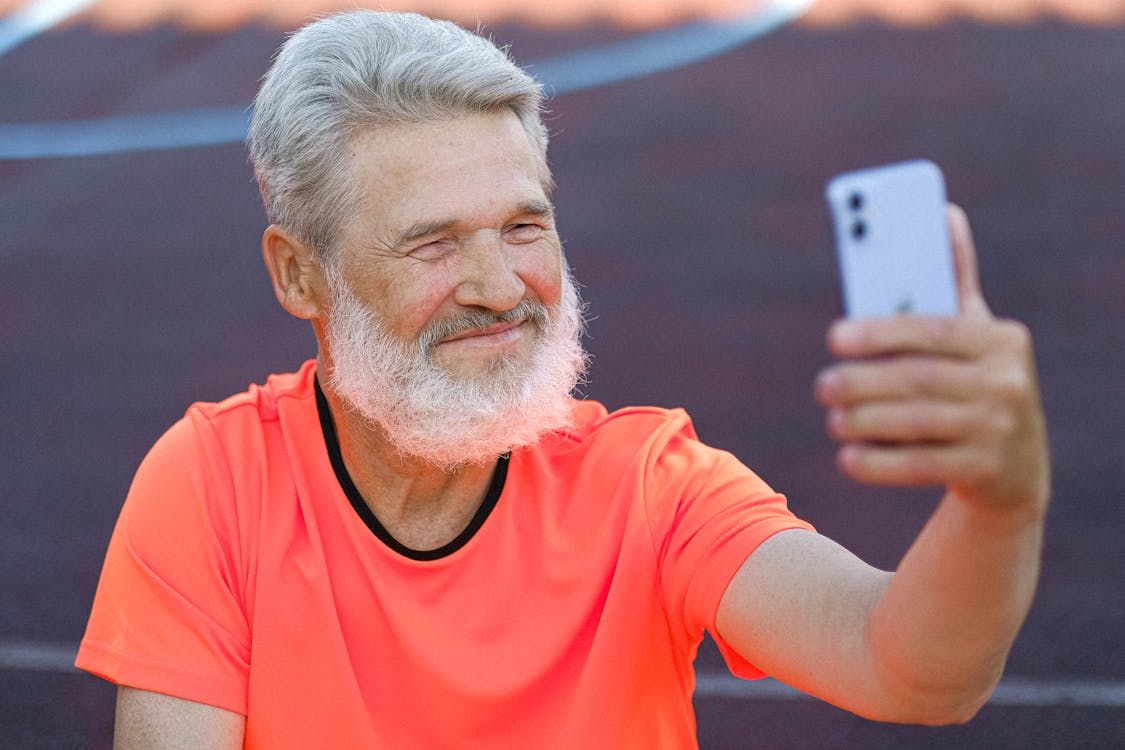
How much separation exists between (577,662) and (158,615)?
27.0 inches

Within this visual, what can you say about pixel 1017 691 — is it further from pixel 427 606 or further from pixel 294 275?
pixel 294 275

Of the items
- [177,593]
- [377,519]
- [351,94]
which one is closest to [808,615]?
[377,519]

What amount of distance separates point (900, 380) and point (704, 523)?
93 centimetres

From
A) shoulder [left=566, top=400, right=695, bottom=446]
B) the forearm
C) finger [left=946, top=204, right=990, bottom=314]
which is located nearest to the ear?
shoulder [left=566, top=400, right=695, bottom=446]

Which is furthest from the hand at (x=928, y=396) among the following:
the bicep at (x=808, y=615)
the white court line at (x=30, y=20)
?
the white court line at (x=30, y=20)

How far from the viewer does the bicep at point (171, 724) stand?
7.46ft

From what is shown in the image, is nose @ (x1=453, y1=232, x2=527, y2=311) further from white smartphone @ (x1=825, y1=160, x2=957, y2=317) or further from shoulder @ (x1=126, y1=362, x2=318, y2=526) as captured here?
white smartphone @ (x1=825, y1=160, x2=957, y2=317)

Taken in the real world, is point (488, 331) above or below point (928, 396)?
above

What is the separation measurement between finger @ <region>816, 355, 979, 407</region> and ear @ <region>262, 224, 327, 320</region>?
1.52 meters

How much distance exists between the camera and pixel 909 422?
1.34m

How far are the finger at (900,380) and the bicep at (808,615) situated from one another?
Answer: 23.4 inches

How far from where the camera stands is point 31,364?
7.04 meters

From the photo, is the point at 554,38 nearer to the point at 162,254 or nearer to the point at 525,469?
the point at 162,254

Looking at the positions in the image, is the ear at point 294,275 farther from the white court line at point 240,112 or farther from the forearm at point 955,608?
the white court line at point 240,112
